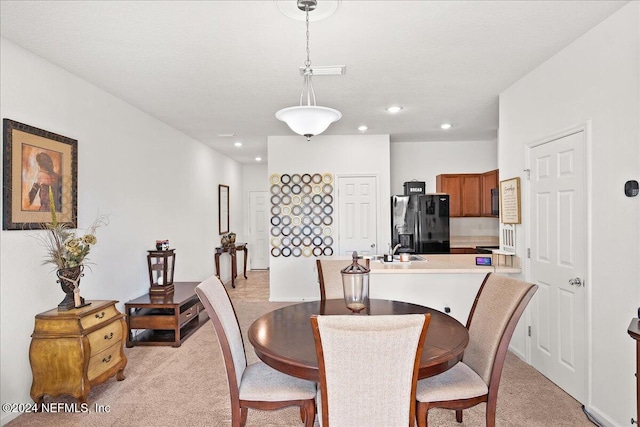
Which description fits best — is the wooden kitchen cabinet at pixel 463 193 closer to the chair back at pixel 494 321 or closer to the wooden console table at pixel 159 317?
the chair back at pixel 494 321

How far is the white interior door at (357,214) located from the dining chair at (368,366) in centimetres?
419

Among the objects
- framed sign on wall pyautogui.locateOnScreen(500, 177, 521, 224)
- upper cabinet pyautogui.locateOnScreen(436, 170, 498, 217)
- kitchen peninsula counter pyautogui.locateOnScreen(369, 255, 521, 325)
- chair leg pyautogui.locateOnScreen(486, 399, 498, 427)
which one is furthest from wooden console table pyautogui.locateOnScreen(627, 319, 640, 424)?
upper cabinet pyautogui.locateOnScreen(436, 170, 498, 217)

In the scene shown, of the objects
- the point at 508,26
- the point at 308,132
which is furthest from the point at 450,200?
the point at 308,132

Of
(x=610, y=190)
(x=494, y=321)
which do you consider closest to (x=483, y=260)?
(x=610, y=190)

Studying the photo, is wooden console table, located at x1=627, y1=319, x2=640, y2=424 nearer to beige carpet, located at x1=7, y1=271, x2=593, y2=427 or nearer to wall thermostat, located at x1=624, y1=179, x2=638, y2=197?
wall thermostat, located at x1=624, y1=179, x2=638, y2=197

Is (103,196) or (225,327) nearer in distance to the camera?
(225,327)

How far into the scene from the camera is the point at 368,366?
1355mm

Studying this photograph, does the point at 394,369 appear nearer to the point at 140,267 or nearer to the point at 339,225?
the point at 140,267

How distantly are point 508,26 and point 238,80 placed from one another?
2.15 metres

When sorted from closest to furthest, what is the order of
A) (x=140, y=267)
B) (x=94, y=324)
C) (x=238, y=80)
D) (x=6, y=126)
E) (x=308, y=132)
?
(x=308, y=132)
(x=6, y=126)
(x=94, y=324)
(x=238, y=80)
(x=140, y=267)

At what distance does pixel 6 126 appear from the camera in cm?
244

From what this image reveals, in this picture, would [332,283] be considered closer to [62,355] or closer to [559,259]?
[559,259]

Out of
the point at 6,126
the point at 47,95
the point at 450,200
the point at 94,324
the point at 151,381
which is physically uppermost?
the point at 47,95

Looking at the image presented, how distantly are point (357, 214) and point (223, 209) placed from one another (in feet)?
9.86
